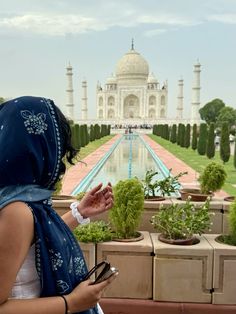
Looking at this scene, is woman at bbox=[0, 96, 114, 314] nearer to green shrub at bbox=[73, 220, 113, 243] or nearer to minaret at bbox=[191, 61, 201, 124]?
green shrub at bbox=[73, 220, 113, 243]

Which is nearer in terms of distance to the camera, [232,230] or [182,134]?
[232,230]

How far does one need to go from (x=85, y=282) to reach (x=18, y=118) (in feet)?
1.27

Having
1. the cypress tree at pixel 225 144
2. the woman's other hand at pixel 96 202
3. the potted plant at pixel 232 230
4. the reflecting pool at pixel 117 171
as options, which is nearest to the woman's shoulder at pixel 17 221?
the woman's other hand at pixel 96 202

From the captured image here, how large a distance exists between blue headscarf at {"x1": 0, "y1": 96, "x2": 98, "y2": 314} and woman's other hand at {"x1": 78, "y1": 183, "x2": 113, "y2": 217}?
0.31 metres

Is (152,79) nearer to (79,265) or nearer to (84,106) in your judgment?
(84,106)

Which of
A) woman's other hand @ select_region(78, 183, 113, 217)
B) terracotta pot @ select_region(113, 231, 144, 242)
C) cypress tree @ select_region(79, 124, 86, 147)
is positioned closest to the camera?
woman's other hand @ select_region(78, 183, 113, 217)

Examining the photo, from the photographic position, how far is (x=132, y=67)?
4894 cm

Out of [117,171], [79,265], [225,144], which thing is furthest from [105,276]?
[225,144]

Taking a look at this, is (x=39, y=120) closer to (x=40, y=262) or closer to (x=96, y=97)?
(x=40, y=262)

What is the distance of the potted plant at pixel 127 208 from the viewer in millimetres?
2109

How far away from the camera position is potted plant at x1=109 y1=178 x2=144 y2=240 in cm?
211

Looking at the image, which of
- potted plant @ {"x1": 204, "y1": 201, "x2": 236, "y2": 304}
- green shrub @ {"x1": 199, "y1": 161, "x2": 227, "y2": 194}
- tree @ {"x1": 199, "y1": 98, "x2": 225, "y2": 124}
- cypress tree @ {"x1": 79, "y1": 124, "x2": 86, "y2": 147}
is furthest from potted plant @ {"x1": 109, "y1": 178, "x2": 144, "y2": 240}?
tree @ {"x1": 199, "y1": 98, "x2": 225, "y2": 124}

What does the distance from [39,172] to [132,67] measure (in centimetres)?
4960

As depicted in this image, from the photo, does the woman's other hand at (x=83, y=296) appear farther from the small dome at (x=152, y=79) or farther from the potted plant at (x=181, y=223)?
the small dome at (x=152, y=79)
